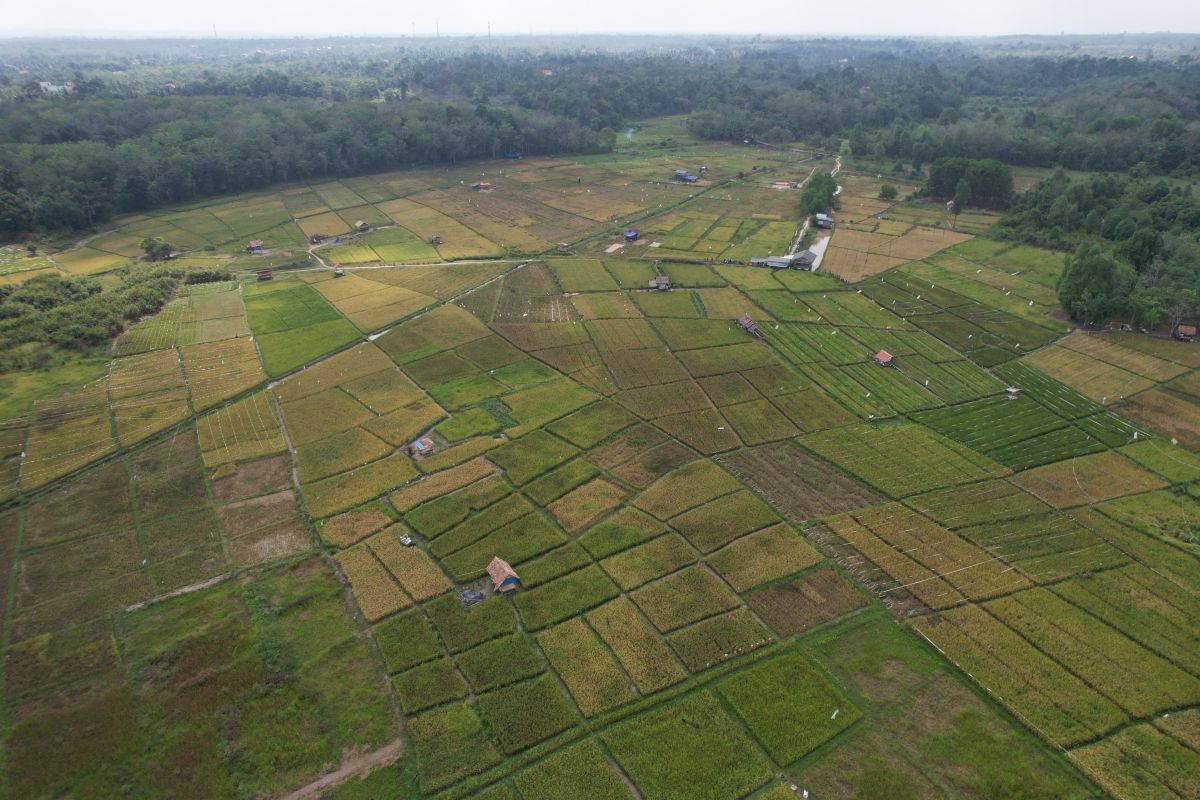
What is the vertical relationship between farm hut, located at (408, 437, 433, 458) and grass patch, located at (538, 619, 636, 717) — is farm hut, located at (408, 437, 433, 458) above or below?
above

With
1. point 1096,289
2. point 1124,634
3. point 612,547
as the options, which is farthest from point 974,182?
point 612,547

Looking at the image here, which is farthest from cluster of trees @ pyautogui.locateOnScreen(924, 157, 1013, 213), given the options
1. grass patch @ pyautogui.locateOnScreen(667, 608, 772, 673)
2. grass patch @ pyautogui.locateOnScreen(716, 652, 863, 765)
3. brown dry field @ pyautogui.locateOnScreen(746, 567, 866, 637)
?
grass patch @ pyautogui.locateOnScreen(716, 652, 863, 765)

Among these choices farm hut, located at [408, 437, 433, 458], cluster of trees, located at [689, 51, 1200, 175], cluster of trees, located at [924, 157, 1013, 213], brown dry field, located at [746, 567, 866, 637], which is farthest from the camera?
cluster of trees, located at [689, 51, 1200, 175]

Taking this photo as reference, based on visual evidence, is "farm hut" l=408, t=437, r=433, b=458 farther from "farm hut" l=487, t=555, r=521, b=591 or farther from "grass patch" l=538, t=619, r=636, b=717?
"grass patch" l=538, t=619, r=636, b=717

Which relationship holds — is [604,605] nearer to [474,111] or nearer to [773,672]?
[773,672]

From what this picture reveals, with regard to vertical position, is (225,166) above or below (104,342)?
above

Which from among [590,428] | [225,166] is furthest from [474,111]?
[590,428]
